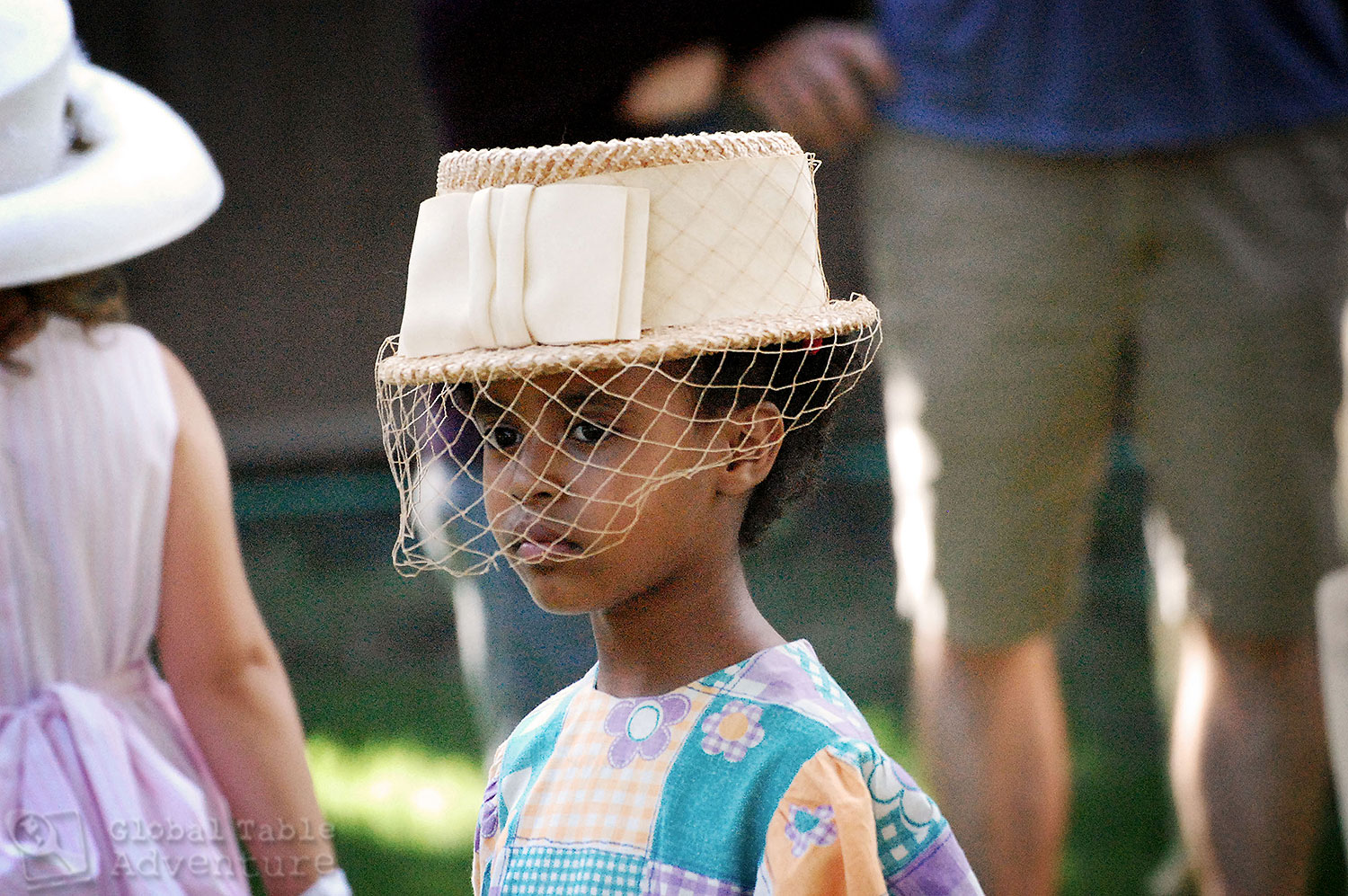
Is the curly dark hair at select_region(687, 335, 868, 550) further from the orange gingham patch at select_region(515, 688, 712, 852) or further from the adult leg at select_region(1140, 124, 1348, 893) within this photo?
the adult leg at select_region(1140, 124, 1348, 893)

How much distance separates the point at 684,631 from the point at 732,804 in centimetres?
20

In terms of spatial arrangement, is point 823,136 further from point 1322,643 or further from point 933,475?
point 1322,643

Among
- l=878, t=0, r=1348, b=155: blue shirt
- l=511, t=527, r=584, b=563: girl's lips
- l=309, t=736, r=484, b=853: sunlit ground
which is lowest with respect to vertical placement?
l=309, t=736, r=484, b=853: sunlit ground

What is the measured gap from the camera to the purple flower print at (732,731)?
4.69 feet

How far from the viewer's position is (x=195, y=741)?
2010mm

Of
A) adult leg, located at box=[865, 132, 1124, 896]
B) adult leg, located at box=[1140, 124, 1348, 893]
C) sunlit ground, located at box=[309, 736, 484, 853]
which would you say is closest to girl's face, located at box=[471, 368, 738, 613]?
adult leg, located at box=[865, 132, 1124, 896]

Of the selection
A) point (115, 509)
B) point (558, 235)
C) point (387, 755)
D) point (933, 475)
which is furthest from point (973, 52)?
point (387, 755)

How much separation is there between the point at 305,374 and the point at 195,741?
4.29 meters

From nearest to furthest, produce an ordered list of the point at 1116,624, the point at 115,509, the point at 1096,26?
the point at 115,509 < the point at 1096,26 < the point at 1116,624

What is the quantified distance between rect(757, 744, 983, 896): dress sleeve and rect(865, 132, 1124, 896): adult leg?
1.10m

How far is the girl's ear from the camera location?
5.00 feet

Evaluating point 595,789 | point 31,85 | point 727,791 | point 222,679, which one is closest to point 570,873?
point 595,789

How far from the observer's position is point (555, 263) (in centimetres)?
139

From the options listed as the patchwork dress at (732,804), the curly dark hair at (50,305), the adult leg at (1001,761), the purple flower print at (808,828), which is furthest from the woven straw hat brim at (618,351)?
the adult leg at (1001,761)
